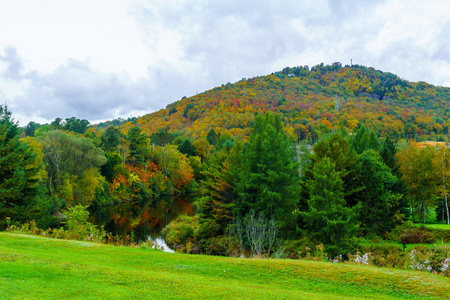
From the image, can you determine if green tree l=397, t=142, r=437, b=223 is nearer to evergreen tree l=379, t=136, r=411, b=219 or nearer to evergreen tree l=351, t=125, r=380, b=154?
evergreen tree l=379, t=136, r=411, b=219

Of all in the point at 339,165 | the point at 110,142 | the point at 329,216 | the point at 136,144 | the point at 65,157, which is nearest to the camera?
the point at 329,216

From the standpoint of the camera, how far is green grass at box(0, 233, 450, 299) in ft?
24.6

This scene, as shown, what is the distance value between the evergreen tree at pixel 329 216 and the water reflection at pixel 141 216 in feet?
62.7

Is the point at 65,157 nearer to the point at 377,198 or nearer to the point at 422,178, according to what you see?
the point at 377,198

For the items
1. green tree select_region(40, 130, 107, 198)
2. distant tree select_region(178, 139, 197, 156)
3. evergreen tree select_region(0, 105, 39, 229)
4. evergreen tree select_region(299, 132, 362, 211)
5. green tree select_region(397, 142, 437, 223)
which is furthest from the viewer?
distant tree select_region(178, 139, 197, 156)

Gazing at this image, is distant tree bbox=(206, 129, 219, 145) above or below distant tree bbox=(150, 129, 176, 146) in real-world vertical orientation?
above

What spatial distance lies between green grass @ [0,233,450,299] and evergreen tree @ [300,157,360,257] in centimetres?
1208

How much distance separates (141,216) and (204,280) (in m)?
41.4

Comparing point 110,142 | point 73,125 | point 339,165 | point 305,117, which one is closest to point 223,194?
point 339,165

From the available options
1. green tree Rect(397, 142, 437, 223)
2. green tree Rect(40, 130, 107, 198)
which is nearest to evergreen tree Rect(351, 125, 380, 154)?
green tree Rect(397, 142, 437, 223)

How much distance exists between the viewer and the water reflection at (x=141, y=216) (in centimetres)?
3709

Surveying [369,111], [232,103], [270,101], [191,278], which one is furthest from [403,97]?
[191,278]

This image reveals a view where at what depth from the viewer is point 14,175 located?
22.1 m

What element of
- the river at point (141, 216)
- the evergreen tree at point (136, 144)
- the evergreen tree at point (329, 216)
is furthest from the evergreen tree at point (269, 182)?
the evergreen tree at point (136, 144)
